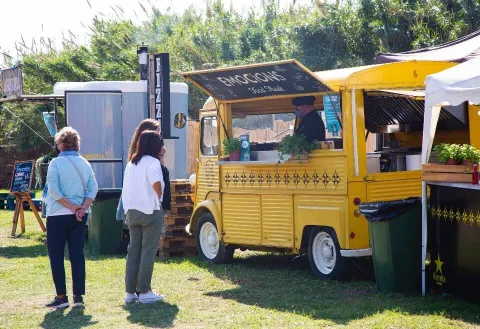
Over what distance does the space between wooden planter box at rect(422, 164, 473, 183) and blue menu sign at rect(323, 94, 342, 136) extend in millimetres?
1627

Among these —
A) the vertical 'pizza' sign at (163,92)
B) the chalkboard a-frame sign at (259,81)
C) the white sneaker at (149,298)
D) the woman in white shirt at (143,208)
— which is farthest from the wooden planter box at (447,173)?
the vertical 'pizza' sign at (163,92)

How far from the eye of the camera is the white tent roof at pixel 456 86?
7.80m

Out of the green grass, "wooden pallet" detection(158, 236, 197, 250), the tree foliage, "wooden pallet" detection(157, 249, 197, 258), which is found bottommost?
the green grass

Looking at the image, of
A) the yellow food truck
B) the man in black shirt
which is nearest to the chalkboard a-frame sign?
the yellow food truck

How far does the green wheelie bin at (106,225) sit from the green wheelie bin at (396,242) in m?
5.62

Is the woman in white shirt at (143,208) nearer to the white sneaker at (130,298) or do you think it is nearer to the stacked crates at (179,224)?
the white sneaker at (130,298)

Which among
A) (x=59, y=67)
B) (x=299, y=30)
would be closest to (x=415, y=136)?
(x=299, y=30)

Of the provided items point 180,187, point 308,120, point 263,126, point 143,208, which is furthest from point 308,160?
point 180,187

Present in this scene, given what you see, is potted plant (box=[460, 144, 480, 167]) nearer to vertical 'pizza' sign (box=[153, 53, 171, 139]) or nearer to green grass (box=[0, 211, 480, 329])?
green grass (box=[0, 211, 480, 329])

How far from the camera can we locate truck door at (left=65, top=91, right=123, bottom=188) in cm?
1454

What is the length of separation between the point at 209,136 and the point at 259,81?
1.87 m

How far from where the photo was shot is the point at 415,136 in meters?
11.3

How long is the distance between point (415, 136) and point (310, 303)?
3.50 meters

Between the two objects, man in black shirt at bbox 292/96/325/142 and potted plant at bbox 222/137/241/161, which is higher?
man in black shirt at bbox 292/96/325/142
